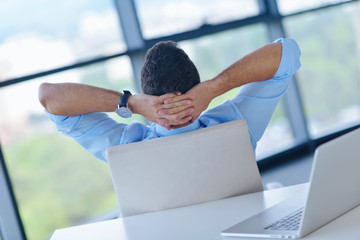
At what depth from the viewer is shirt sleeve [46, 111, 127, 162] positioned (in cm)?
191

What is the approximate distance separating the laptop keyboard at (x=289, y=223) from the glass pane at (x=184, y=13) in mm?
2622

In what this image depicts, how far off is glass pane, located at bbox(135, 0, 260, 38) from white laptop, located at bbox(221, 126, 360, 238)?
263cm

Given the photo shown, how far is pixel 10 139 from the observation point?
311 cm

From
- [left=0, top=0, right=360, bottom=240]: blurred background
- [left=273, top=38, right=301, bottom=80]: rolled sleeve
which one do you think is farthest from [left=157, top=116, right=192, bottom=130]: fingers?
[left=0, top=0, right=360, bottom=240]: blurred background

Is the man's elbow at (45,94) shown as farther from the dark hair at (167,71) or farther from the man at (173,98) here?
the dark hair at (167,71)

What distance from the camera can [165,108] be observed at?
A: 1.67 meters

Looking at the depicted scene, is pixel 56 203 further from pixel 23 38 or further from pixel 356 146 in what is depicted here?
pixel 356 146

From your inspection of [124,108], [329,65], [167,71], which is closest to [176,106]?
[167,71]

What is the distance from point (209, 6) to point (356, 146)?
304 centimetres

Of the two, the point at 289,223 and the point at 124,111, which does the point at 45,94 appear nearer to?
the point at 124,111

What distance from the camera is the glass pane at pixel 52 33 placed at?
123 inches

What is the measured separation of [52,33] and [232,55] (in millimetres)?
1515

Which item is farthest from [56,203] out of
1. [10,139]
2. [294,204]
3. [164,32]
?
[294,204]

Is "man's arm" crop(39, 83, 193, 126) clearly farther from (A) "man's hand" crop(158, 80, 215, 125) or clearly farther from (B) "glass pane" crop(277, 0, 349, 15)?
(B) "glass pane" crop(277, 0, 349, 15)
